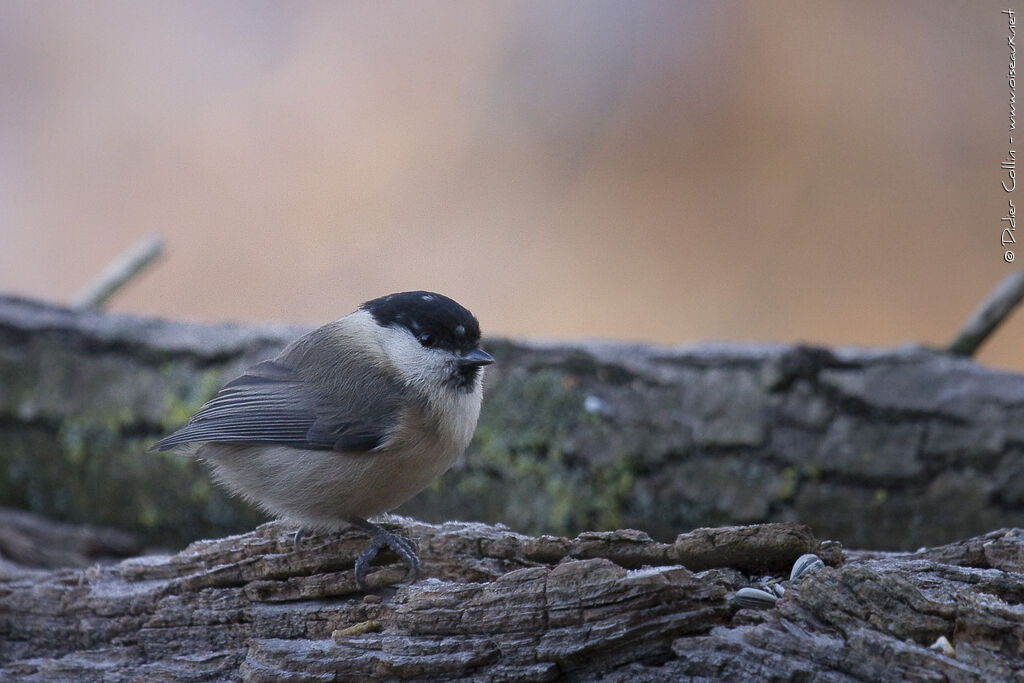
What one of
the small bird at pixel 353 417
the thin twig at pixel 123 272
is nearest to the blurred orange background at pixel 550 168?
the thin twig at pixel 123 272

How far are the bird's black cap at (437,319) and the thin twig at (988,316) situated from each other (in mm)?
1883

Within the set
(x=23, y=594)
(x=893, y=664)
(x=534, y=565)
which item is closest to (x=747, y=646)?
(x=893, y=664)

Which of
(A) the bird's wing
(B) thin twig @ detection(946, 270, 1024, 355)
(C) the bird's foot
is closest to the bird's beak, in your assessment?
(A) the bird's wing

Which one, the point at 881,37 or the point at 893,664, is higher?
the point at 881,37

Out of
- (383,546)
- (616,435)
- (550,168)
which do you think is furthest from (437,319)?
(550,168)

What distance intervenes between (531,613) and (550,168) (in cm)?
413

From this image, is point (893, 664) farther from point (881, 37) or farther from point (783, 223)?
point (881, 37)

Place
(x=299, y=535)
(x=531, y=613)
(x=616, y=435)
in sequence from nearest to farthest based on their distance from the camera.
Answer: (x=531, y=613)
(x=299, y=535)
(x=616, y=435)

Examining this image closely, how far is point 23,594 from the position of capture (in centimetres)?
268

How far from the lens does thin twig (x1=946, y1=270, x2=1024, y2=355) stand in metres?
3.46

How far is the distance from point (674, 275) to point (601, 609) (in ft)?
12.9

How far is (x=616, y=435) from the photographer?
10.9 feet

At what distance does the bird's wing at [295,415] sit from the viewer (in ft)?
8.60

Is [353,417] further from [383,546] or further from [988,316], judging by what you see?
[988,316]
